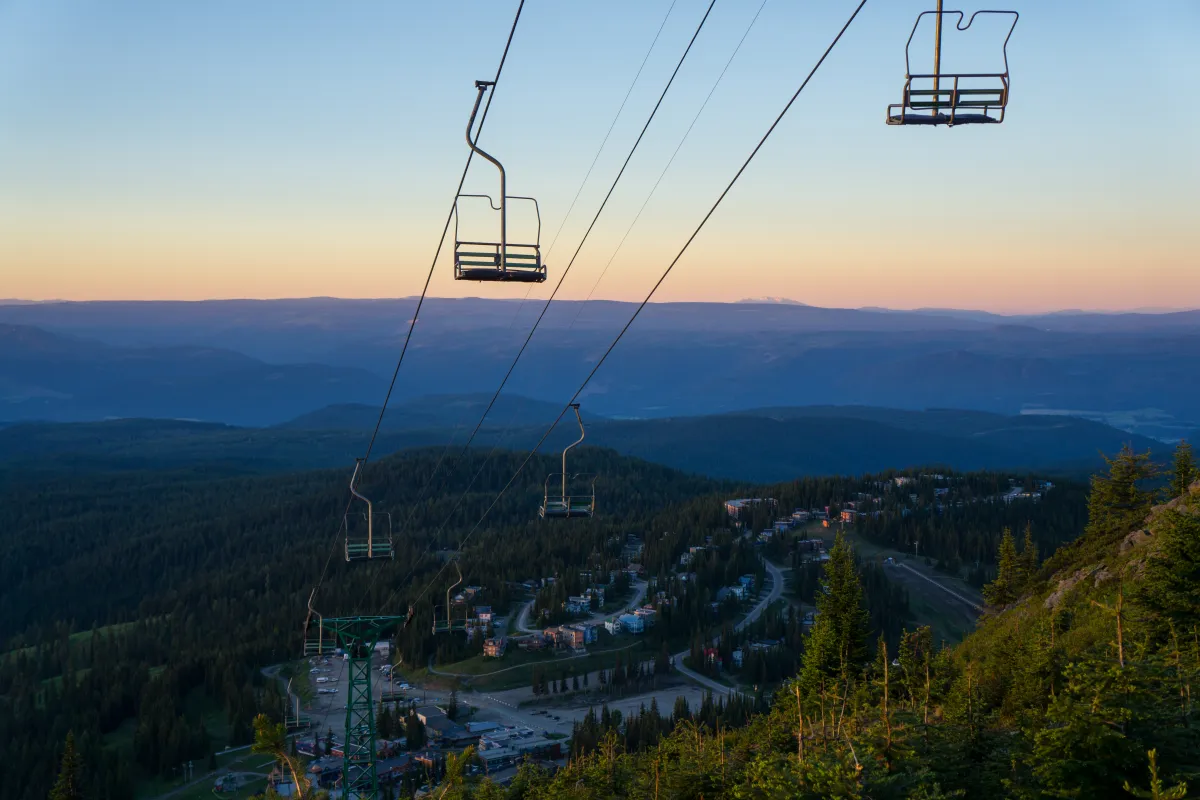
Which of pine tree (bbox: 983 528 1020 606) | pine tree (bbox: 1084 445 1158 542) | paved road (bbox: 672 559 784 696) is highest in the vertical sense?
pine tree (bbox: 1084 445 1158 542)

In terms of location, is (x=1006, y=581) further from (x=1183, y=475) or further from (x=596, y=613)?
(x=596, y=613)

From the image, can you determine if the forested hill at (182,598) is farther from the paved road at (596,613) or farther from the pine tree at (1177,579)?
the pine tree at (1177,579)

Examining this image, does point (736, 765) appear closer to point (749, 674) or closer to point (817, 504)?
point (749, 674)

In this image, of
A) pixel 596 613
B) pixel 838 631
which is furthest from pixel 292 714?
pixel 838 631

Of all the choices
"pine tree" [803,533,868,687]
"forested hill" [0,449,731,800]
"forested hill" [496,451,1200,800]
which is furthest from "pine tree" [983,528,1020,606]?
"forested hill" [0,449,731,800]

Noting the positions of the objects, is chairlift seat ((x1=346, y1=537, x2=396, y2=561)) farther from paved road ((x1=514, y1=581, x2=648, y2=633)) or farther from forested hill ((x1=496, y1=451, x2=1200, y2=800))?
paved road ((x1=514, y1=581, x2=648, y2=633))
